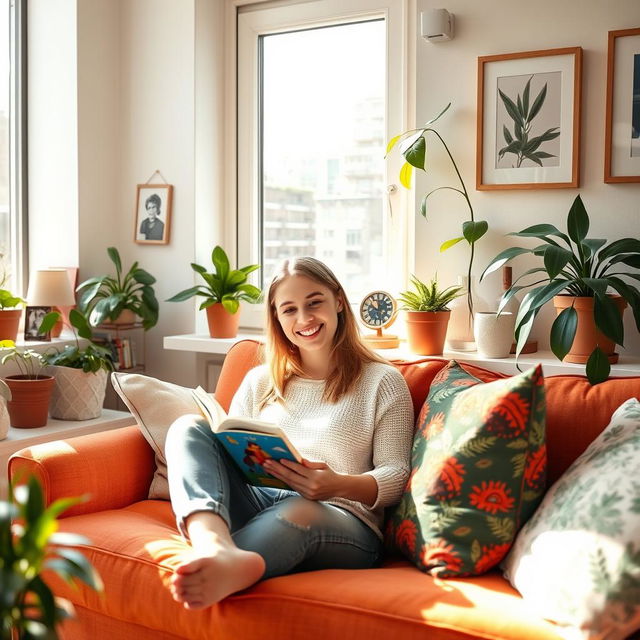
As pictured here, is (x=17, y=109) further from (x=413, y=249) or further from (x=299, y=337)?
(x=299, y=337)

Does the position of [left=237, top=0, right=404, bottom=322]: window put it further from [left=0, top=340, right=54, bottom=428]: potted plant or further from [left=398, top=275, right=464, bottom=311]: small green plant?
[left=0, top=340, right=54, bottom=428]: potted plant

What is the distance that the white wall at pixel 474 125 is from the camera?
8.69 ft

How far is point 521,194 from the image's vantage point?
2.79m

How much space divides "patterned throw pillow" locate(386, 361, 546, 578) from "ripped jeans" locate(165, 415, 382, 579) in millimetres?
152

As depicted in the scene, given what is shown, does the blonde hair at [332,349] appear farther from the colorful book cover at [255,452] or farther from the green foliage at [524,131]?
the green foliage at [524,131]

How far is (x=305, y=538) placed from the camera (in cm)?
185

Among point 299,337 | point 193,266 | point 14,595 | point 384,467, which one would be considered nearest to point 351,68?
point 193,266

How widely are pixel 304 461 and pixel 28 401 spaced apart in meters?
1.44

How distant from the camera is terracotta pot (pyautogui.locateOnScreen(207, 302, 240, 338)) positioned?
10.5ft

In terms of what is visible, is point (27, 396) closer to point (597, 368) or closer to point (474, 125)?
point (474, 125)

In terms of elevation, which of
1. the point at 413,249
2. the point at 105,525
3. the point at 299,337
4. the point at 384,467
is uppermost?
the point at 413,249

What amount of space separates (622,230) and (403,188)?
33.6 inches

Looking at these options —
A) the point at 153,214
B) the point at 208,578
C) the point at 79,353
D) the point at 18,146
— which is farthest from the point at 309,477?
the point at 18,146

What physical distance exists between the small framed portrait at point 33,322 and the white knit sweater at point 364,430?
1.40m
